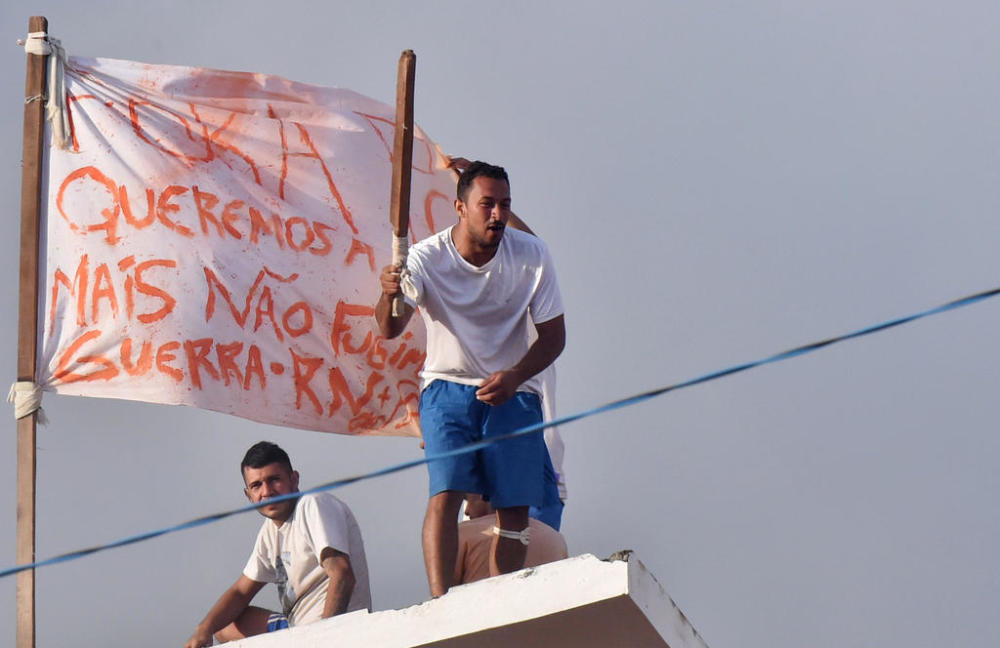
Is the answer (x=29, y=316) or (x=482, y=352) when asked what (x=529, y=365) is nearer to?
(x=482, y=352)

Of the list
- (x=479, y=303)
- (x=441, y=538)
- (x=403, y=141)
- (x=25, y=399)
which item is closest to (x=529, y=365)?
(x=479, y=303)

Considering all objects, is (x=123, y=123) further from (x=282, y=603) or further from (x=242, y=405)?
(x=282, y=603)

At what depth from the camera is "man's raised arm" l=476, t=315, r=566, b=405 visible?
7.18 meters

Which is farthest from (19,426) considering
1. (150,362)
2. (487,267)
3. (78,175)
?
(487,267)

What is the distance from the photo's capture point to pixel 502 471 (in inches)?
281

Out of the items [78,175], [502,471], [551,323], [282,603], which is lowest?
[282,603]

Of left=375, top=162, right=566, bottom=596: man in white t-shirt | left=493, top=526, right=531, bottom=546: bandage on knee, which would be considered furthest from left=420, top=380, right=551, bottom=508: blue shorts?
left=493, top=526, right=531, bottom=546: bandage on knee

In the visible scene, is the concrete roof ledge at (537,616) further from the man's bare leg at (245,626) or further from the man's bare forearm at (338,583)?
the man's bare leg at (245,626)

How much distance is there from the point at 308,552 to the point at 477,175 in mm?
1889

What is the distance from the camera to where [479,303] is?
24.6ft

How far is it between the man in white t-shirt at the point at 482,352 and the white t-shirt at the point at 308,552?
0.85 m

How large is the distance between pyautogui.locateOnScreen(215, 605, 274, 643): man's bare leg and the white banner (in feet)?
3.63

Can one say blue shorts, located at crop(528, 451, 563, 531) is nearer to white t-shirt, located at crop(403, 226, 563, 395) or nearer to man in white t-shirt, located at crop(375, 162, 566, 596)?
man in white t-shirt, located at crop(375, 162, 566, 596)

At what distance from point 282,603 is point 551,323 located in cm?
189
